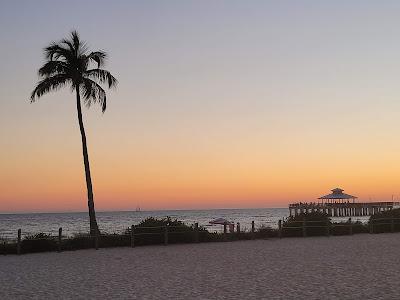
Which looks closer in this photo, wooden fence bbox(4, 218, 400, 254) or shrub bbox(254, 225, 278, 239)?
wooden fence bbox(4, 218, 400, 254)

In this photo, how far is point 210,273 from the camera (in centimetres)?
1623

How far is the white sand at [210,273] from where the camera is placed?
41.3ft

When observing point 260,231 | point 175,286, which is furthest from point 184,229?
point 175,286

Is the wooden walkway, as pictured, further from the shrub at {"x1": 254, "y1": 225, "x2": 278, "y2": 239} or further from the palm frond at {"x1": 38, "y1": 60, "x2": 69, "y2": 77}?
the palm frond at {"x1": 38, "y1": 60, "x2": 69, "y2": 77}

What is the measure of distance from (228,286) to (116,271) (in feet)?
17.3

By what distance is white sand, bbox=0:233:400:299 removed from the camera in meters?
12.6


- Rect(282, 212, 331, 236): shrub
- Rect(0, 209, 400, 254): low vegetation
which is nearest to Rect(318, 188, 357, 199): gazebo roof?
Rect(0, 209, 400, 254): low vegetation

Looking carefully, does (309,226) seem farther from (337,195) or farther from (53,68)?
(337,195)

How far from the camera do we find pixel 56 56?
3056 centimetres

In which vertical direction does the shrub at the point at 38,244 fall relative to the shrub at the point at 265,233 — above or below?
above

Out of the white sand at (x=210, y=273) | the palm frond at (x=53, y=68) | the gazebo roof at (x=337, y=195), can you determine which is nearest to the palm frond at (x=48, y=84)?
the palm frond at (x=53, y=68)

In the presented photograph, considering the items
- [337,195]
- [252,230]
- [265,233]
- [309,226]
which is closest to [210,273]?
[252,230]

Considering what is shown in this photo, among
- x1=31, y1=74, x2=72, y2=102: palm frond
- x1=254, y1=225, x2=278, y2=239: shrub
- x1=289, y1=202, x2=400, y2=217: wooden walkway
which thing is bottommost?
x1=289, y1=202, x2=400, y2=217: wooden walkway

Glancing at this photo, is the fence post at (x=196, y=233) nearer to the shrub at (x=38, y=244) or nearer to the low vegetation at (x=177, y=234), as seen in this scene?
the low vegetation at (x=177, y=234)
